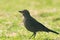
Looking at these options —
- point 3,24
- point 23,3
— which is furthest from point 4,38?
point 23,3

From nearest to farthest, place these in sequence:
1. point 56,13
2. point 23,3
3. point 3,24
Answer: point 3,24 < point 56,13 < point 23,3

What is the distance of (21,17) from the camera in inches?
835

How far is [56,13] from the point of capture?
23906mm

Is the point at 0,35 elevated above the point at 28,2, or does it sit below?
below

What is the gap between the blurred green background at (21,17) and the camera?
13537 millimetres

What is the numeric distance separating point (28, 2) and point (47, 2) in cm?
175

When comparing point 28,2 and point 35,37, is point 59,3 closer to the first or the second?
point 28,2

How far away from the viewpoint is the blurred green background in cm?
1354

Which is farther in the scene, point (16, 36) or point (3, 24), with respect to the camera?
point (3, 24)

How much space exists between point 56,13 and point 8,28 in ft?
27.7

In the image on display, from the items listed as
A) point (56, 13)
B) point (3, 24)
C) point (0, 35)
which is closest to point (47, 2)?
point (56, 13)

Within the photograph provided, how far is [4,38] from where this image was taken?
1268 cm

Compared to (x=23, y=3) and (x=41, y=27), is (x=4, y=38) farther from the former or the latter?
(x=23, y=3)

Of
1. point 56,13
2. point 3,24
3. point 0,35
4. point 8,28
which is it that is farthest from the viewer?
point 56,13
